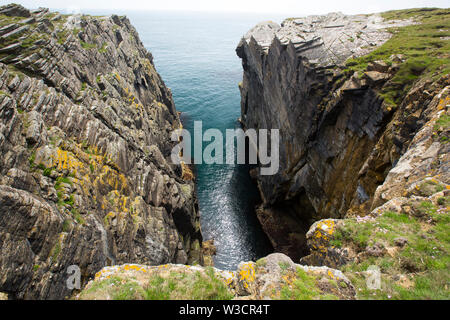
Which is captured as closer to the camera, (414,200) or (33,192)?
(414,200)

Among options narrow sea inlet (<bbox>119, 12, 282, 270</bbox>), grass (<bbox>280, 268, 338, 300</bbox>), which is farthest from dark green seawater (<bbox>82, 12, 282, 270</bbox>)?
grass (<bbox>280, 268, 338, 300</bbox>)

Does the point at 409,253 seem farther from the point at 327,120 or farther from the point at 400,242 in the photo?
the point at 327,120

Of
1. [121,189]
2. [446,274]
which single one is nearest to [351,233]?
[446,274]

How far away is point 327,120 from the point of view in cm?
3666

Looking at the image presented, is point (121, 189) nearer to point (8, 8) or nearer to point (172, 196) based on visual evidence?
point (172, 196)

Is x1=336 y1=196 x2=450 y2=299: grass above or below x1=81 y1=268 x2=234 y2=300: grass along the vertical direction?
above

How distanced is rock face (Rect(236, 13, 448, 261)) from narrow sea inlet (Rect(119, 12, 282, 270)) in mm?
4737

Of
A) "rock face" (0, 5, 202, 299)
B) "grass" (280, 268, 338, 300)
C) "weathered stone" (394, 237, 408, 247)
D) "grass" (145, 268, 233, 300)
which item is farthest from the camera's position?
"rock face" (0, 5, 202, 299)

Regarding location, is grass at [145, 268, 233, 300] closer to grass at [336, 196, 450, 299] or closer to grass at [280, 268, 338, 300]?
grass at [280, 268, 338, 300]

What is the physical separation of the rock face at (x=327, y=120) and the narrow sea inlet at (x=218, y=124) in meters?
4.74

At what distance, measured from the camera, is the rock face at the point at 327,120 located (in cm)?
2503

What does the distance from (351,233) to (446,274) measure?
466cm

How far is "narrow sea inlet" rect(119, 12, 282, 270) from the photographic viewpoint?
167ft

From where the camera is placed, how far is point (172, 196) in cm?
4016
